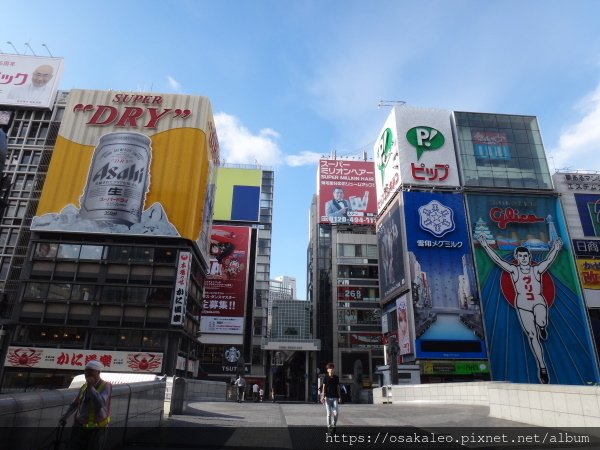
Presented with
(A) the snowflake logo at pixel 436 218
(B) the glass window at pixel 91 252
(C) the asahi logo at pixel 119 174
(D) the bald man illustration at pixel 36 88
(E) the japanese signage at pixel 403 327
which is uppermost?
(D) the bald man illustration at pixel 36 88

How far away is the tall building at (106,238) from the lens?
1684 inches

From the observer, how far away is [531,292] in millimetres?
51031

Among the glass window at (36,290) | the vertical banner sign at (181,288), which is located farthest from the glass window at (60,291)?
the vertical banner sign at (181,288)

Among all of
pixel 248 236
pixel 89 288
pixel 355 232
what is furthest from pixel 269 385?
pixel 89 288

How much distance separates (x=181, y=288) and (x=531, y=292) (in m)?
41.0

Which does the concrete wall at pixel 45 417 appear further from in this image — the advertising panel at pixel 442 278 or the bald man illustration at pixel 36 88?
the bald man illustration at pixel 36 88

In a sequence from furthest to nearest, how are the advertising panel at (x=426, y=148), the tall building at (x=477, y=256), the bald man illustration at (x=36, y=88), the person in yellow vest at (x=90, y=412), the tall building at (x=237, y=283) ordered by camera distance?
1. the tall building at (x=237, y=283)
2. the advertising panel at (x=426, y=148)
3. the bald man illustration at (x=36, y=88)
4. the tall building at (x=477, y=256)
5. the person in yellow vest at (x=90, y=412)

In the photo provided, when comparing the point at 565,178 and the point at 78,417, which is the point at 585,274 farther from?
the point at 78,417

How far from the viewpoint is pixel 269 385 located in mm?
68375

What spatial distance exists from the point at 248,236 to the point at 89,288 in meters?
29.8

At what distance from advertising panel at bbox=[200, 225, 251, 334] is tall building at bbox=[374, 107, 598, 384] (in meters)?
22.3

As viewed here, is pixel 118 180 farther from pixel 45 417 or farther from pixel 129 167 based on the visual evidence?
pixel 45 417

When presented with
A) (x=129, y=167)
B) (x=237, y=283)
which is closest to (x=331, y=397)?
(x=129, y=167)

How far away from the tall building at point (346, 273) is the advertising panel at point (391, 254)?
846 cm
